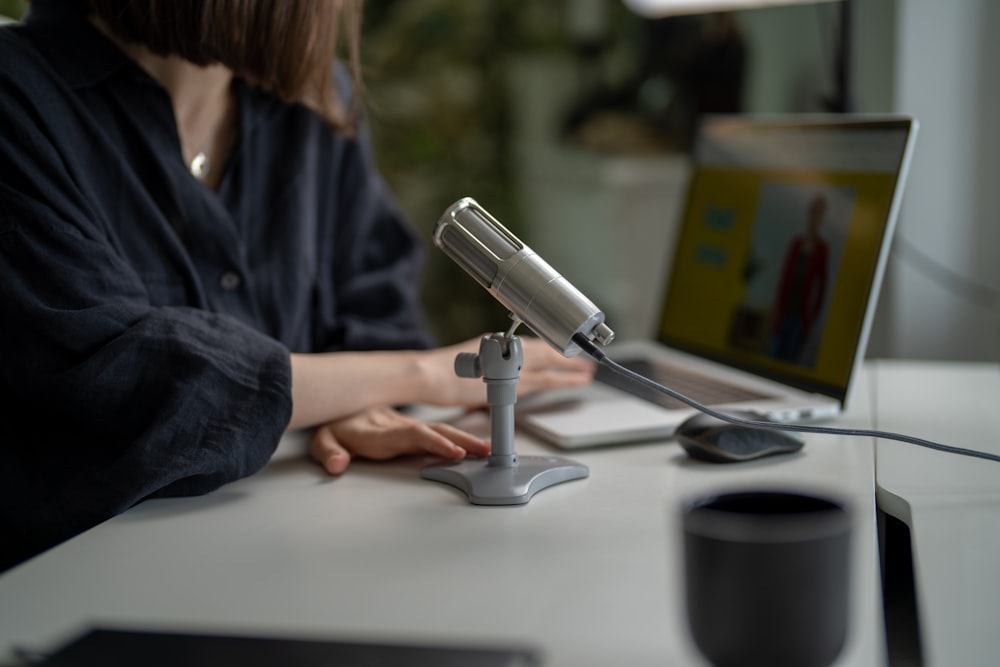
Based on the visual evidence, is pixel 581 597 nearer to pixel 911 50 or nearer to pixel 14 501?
pixel 14 501

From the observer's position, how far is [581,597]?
0.57 metres

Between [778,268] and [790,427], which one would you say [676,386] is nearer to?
[778,268]

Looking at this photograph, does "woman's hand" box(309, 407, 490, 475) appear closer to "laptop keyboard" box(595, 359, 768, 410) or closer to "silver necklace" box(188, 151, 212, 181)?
"laptop keyboard" box(595, 359, 768, 410)

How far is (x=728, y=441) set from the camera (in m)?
0.82

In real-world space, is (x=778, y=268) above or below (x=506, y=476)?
above

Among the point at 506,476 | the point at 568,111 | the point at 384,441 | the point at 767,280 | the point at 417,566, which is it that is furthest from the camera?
the point at 568,111

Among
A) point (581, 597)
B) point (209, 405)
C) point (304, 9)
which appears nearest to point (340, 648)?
point (581, 597)

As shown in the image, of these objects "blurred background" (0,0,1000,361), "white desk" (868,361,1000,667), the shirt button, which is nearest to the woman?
the shirt button

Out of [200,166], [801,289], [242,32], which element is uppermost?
[242,32]

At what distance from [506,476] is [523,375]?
0.25m

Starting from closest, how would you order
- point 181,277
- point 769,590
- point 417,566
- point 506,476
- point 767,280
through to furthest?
1. point 769,590
2. point 417,566
3. point 506,476
4. point 181,277
5. point 767,280

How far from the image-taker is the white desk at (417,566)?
530 mm

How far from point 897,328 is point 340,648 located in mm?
1349

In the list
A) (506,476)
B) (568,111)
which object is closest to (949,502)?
(506,476)
